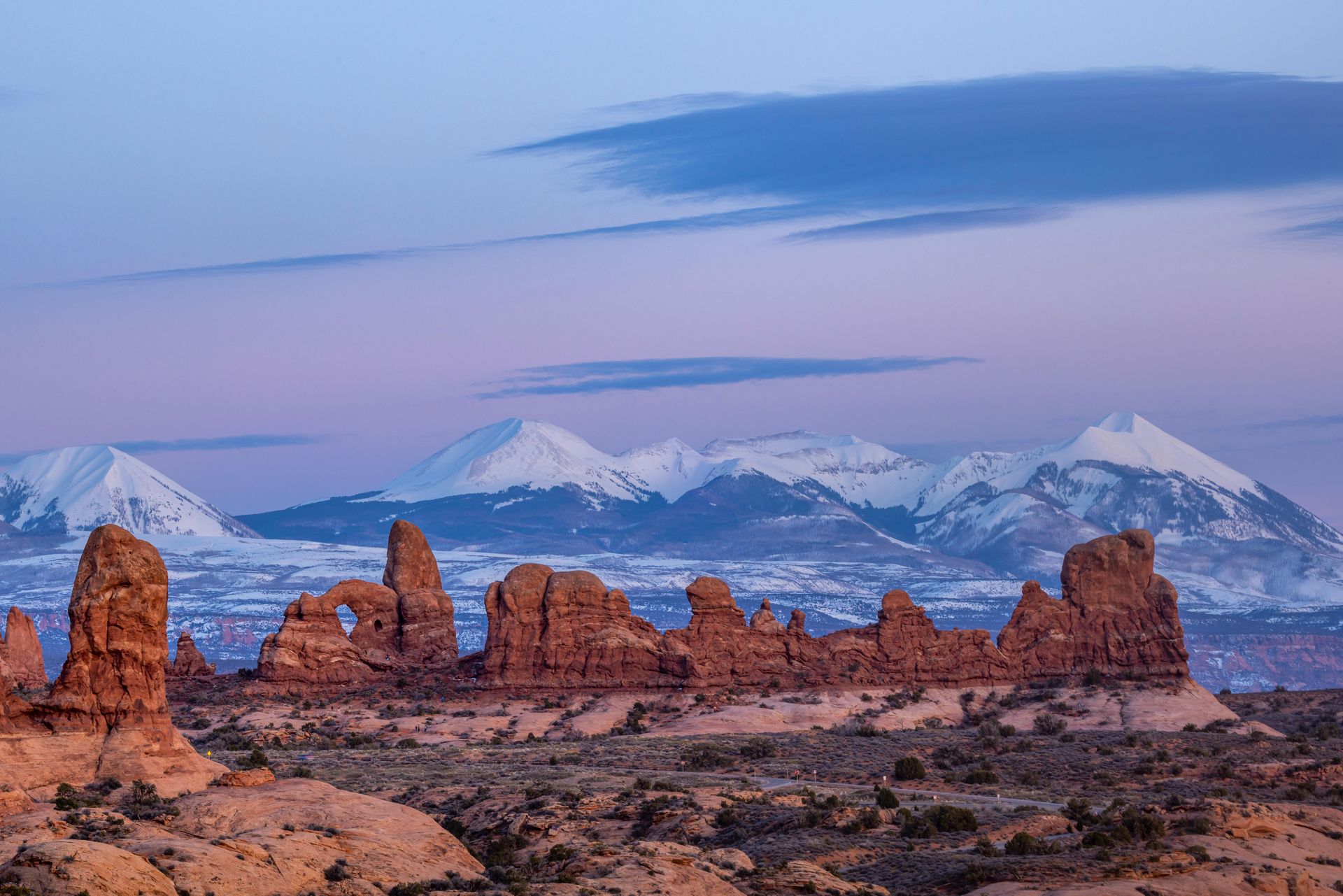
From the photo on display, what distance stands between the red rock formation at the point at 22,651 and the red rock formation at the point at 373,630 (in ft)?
37.7

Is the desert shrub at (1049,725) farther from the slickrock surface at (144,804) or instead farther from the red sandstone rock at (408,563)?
the slickrock surface at (144,804)

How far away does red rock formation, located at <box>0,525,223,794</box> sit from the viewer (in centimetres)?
5781

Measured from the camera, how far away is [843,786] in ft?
235

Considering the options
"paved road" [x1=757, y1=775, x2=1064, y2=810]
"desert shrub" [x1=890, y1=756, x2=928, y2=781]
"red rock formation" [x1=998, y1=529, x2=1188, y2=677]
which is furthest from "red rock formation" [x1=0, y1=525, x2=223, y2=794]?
"red rock formation" [x1=998, y1=529, x2=1188, y2=677]

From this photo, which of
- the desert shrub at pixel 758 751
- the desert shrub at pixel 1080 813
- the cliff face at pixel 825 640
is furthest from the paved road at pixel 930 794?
the cliff face at pixel 825 640

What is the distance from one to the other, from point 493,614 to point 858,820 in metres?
47.1

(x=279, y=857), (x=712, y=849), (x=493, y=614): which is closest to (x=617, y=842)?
(x=712, y=849)

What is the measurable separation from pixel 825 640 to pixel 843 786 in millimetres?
33179

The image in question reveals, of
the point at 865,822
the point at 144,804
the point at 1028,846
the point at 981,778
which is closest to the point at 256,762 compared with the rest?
the point at 144,804

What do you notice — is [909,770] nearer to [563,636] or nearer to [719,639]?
[719,639]

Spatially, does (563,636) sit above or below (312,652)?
above

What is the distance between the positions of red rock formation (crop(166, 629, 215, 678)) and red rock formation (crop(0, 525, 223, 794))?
44445mm

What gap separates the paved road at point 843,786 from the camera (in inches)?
2589

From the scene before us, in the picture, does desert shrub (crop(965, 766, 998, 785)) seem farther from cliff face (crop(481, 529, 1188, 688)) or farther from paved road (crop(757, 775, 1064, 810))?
cliff face (crop(481, 529, 1188, 688))
